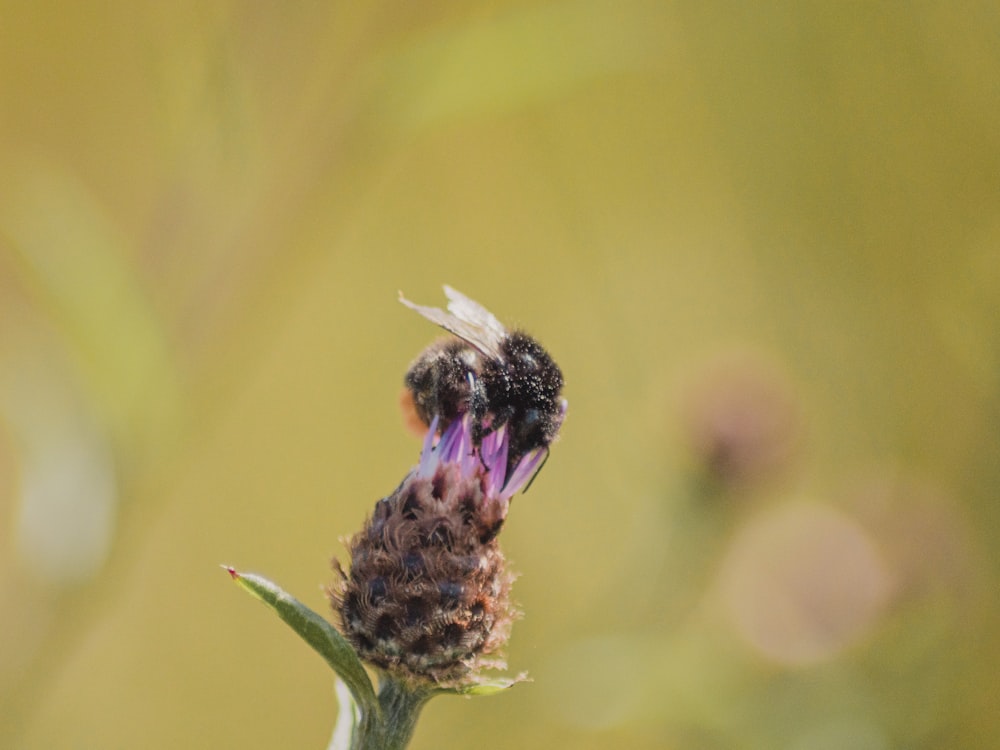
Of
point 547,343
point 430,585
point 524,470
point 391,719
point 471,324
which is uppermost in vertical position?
point 547,343

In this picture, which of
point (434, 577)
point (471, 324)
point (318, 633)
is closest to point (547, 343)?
point (471, 324)

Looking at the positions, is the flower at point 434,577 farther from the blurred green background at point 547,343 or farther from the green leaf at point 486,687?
the blurred green background at point 547,343

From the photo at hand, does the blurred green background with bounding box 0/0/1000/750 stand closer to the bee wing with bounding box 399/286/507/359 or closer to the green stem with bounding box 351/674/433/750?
the bee wing with bounding box 399/286/507/359

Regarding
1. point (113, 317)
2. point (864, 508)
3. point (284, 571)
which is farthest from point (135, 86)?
point (864, 508)

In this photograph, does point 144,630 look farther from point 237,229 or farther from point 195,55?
point 195,55

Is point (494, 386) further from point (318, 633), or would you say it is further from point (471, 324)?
point (318, 633)

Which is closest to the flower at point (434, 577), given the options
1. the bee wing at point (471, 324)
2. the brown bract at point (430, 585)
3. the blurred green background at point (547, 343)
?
the brown bract at point (430, 585)
